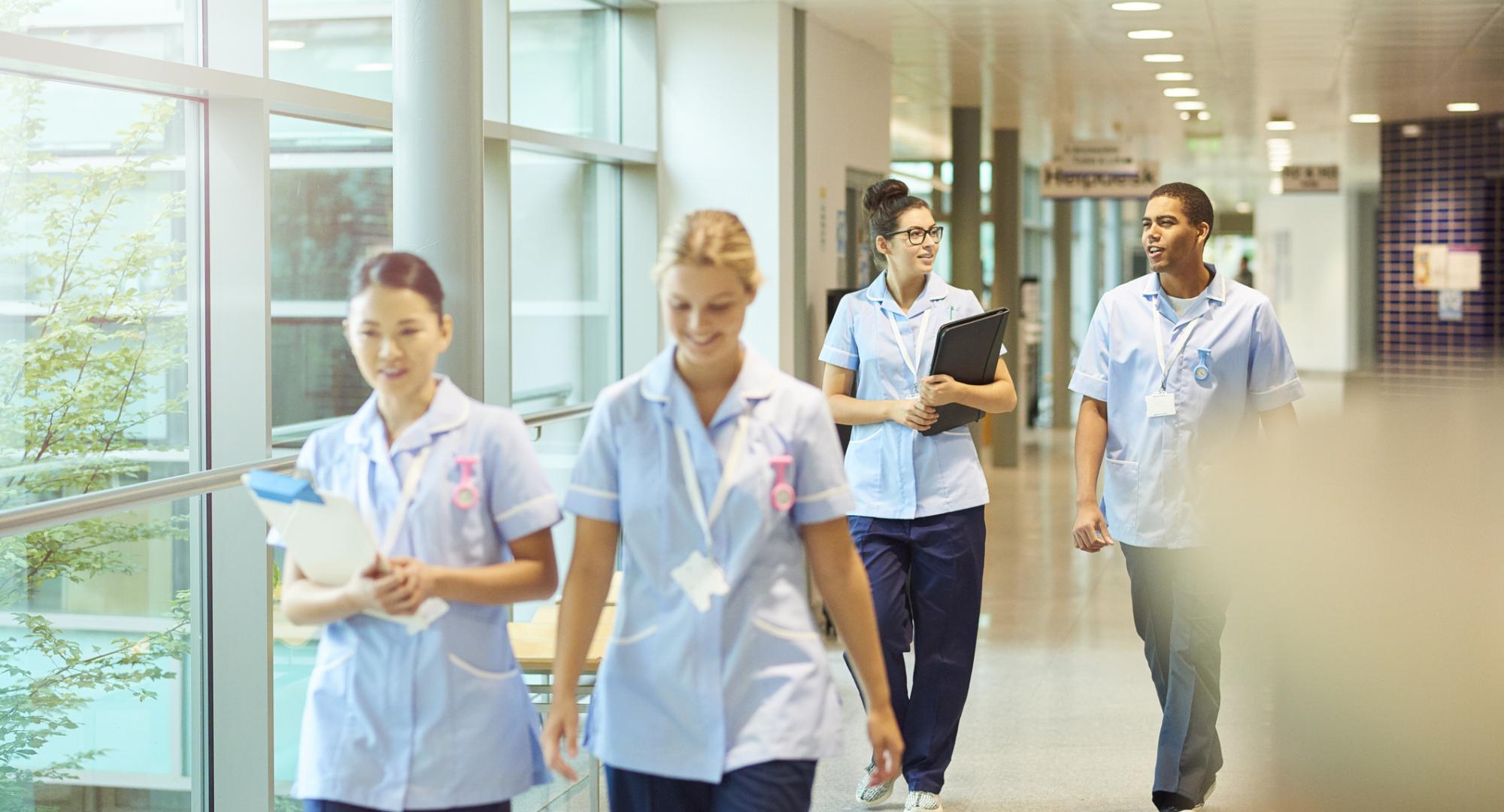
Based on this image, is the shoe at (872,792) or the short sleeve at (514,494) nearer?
the short sleeve at (514,494)

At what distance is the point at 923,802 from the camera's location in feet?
14.5

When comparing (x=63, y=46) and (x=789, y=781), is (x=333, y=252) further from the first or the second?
(x=789, y=781)

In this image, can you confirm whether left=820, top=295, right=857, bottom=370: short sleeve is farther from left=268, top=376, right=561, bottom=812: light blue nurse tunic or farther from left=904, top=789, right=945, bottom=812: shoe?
left=268, top=376, right=561, bottom=812: light blue nurse tunic

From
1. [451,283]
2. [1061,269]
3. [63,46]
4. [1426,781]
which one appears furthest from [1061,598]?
[1061,269]

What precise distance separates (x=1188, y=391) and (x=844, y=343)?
979 mm

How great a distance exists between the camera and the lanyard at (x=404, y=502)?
90.5 inches

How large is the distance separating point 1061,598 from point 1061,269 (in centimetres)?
1080

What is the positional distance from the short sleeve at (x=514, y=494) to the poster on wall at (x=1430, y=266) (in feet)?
58.8

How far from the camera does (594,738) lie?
94.3 inches

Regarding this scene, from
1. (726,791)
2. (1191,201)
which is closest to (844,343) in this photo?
(1191,201)

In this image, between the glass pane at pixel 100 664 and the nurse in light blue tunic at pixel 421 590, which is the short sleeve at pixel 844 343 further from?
the nurse in light blue tunic at pixel 421 590

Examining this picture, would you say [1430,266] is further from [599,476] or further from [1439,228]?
[599,476]

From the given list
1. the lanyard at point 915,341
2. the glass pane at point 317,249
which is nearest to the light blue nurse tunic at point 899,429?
the lanyard at point 915,341

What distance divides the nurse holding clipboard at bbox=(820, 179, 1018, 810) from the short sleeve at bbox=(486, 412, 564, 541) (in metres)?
2.03
